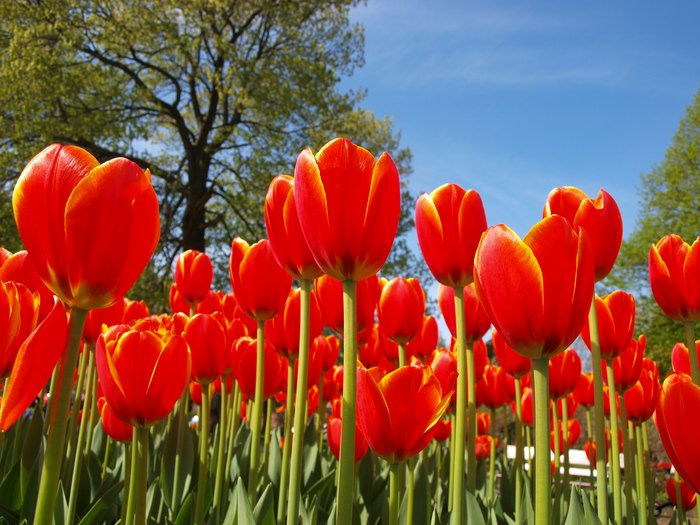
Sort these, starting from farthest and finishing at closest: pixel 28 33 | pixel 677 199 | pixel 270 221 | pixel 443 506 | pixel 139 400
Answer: pixel 677 199
pixel 28 33
pixel 443 506
pixel 270 221
pixel 139 400

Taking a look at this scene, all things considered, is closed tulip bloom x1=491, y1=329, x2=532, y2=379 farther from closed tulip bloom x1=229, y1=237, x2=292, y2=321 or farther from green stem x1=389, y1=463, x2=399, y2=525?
green stem x1=389, y1=463, x2=399, y2=525

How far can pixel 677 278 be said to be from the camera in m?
1.53

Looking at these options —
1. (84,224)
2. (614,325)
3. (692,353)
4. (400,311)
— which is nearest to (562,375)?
(614,325)

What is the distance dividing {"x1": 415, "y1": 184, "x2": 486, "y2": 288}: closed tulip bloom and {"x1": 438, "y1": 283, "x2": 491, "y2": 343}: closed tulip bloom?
48 centimetres

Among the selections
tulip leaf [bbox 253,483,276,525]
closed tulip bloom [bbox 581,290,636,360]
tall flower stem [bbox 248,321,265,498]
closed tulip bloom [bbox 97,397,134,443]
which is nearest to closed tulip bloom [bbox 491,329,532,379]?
closed tulip bloom [bbox 581,290,636,360]

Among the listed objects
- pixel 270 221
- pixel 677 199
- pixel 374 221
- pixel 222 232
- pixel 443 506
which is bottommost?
pixel 443 506

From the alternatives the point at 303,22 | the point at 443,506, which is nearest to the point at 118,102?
the point at 303,22

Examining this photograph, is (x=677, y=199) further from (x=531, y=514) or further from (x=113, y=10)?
(x=531, y=514)

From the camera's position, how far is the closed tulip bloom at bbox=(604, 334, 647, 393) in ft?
6.57

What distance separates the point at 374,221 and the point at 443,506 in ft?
4.88

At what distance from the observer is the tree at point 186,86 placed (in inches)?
570

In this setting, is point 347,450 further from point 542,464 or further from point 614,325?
point 614,325

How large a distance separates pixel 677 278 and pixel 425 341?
1150 millimetres

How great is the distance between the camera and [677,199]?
2377 cm
